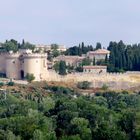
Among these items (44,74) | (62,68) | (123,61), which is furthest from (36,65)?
(123,61)

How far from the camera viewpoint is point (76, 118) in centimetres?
3794

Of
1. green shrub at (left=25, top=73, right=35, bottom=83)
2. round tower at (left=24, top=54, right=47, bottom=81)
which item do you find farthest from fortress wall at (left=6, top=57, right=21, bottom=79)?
green shrub at (left=25, top=73, right=35, bottom=83)

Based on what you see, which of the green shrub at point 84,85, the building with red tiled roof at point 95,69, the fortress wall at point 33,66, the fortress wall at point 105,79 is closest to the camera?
the fortress wall at point 33,66

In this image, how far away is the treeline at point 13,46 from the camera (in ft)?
221

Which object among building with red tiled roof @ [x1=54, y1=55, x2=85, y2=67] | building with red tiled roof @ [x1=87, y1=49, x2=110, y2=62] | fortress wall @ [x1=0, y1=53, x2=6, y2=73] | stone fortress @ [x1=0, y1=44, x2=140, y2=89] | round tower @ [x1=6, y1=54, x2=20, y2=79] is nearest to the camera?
stone fortress @ [x1=0, y1=44, x2=140, y2=89]

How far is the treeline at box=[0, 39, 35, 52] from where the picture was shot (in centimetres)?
6741

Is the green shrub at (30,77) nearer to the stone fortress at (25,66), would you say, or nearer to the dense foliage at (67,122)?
the stone fortress at (25,66)

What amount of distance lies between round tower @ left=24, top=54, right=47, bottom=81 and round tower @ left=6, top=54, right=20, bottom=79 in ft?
2.28

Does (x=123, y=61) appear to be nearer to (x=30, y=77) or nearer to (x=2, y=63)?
(x=30, y=77)

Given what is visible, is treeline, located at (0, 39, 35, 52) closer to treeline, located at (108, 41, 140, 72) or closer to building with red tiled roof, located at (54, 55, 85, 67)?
building with red tiled roof, located at (54, 55, 85, 67)

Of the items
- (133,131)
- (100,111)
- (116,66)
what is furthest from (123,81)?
(133,131)

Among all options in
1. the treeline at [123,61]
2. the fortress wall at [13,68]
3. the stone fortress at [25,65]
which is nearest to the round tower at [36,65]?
the stone fortress at [25,65]

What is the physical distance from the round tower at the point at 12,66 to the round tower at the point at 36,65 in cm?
70

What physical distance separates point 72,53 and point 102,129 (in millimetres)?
35657
